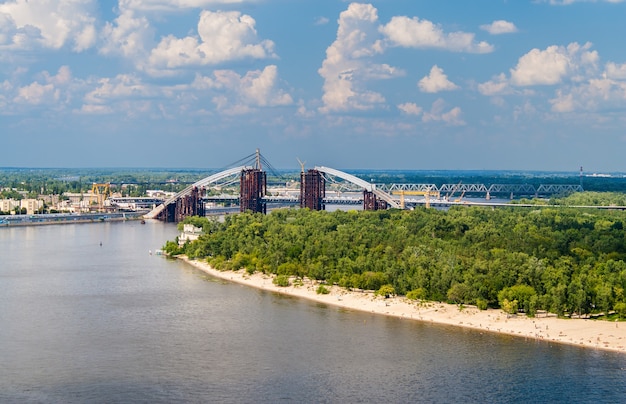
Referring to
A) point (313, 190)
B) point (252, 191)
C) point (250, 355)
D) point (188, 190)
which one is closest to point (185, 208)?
point (188, 190)

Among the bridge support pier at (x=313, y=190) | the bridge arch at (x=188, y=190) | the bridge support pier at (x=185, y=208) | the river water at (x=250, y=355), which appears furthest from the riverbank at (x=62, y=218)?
the river water at (x=250, y=355)

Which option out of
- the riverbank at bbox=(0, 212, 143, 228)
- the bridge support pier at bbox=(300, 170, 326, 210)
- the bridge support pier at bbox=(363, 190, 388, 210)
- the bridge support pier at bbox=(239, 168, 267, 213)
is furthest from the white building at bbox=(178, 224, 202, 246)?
the riverbank at bbox=(0, 212, 143, 228)

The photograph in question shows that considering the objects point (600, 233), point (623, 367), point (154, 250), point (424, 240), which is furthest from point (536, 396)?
point (154, 250)

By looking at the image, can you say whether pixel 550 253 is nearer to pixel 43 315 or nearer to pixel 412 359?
pixel 412 359

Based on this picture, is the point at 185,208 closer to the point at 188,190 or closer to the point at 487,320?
the point at 188,190

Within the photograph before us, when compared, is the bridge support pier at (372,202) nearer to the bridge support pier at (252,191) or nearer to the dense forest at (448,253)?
A: the bridge support pier at (252,191)
